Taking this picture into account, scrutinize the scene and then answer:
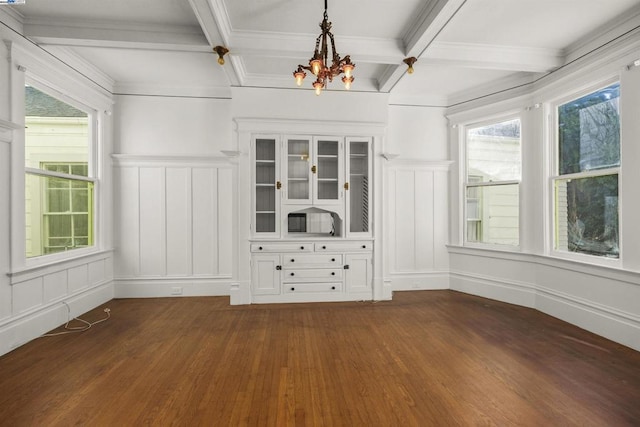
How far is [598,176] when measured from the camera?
324cm

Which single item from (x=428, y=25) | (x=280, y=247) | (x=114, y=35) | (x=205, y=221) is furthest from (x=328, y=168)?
(x=114, y=35)

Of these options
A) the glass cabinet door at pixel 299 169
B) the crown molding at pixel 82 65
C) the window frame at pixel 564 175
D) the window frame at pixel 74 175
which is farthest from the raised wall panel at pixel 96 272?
the window frame at pixel 564 175

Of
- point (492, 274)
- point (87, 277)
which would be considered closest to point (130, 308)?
point (87, 277)

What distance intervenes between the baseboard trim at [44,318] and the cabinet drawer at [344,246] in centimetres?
290

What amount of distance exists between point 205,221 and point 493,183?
412cm

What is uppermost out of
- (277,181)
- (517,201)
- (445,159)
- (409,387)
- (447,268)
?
(445,159)

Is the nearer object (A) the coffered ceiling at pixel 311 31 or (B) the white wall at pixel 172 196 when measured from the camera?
(A) the coffered ceiling at pixel 311 31

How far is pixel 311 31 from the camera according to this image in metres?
3.09

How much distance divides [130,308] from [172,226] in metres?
1.16

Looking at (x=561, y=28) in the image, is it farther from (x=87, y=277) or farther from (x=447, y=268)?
(x=87, y=277)

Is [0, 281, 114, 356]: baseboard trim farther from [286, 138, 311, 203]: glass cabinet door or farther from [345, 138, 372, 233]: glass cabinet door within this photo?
[345, 138, 372, 233]: glass cabinet door

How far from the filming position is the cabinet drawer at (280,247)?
414 cm

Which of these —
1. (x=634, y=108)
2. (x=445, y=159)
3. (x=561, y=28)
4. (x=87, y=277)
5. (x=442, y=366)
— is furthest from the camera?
(x=445, y=159)

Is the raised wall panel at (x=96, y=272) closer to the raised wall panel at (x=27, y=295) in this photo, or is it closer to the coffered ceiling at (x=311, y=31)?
the raised wall panel at (x=27, y=295)
